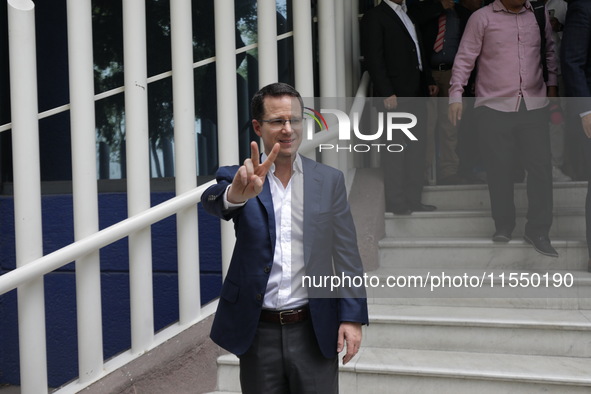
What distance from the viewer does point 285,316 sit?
230cm

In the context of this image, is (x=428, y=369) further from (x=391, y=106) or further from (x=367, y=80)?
(x=367, y=80)

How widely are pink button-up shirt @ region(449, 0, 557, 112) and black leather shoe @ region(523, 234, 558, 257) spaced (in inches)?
34.4

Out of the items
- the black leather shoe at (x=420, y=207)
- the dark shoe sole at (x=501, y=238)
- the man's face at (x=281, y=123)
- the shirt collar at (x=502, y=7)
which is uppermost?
the shirt collar at (x=502, y=7)

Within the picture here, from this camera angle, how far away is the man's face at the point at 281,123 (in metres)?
2.23

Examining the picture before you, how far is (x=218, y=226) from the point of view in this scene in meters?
4.87

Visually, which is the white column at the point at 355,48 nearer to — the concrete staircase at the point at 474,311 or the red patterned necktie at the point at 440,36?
the red patterned necktie at the point at 440,36

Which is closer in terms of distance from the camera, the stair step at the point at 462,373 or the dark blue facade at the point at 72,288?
the stair step at the point at 462,373

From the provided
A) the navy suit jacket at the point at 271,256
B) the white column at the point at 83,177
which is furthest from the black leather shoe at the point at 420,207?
the navy suit jacket at the point at 271,256

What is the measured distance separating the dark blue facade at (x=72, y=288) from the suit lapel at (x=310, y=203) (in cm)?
262

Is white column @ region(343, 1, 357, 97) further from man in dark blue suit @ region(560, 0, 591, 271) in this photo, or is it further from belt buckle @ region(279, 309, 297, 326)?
belt buckle @ region(279, 309, 297, 326)

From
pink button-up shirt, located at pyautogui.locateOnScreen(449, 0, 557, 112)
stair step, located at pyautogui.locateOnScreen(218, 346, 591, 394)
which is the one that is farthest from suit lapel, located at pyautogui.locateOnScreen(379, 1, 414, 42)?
stair step, located at pyautogui.locateOnScreen(218, 346, 591, 394)

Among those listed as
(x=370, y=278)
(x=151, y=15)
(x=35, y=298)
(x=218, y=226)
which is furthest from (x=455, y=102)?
(x=35, y=298)

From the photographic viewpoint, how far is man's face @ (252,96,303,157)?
223 cm

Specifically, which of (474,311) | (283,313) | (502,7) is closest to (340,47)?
(502,7)
